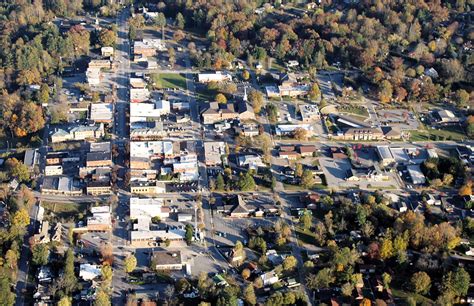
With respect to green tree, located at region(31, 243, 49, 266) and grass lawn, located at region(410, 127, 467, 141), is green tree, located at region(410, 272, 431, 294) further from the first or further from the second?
green tree, located at region(31, 243, 49, 266)

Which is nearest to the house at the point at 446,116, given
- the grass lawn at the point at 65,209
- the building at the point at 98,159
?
the building at the point at 98,159

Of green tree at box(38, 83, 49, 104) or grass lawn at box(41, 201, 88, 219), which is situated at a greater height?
green tree at box(38, 83, 49, 104)

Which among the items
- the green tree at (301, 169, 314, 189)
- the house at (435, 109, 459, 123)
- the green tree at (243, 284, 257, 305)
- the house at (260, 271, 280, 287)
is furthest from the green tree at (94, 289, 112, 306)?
the house at (435, 109, 459, 123)

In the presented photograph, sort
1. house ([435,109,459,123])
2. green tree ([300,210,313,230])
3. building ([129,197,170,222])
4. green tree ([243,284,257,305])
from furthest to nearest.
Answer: house ([435,109,459,123]) < building ([129,197,170,222]) < green tree ([300,210,313,230]) < green tree ([243,284,257,305])

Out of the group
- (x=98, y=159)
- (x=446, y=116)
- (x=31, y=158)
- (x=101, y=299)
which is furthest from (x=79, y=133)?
(x=446, y=116)

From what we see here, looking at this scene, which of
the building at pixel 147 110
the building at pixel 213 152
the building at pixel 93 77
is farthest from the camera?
the building at pixel 93 77

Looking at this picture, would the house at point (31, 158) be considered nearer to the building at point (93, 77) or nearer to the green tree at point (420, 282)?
the building at point (93, 77)
